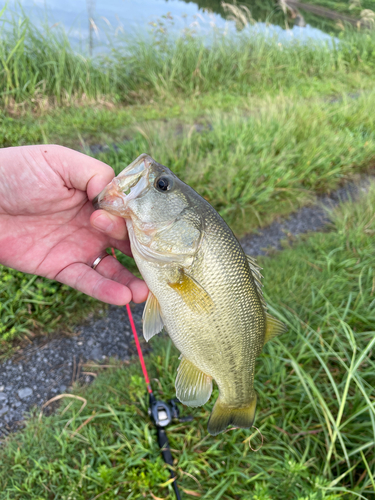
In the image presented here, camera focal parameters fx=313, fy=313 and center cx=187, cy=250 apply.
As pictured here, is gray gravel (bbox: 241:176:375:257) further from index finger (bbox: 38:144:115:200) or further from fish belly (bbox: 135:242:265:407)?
index finger (bbox: 38:144:115:200)

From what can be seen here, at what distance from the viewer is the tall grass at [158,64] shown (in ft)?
16.3

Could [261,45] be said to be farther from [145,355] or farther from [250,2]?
[250,2]

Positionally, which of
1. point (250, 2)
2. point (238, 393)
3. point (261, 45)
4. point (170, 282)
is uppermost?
point (250, 2)

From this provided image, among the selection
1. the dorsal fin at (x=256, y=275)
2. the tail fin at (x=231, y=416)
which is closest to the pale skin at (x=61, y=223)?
the dorsal fin at (x=256, y=275)

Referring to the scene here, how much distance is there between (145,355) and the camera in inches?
111

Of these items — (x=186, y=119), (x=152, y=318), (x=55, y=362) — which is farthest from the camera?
(x=186, y=119)

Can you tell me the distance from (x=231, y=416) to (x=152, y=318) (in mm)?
727

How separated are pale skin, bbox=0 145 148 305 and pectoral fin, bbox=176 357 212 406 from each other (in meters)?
0.52

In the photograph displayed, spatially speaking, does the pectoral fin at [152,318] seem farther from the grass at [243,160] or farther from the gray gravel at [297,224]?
the gray gravel at [297,224]

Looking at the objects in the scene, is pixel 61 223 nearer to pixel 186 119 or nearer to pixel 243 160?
pixel 243 160

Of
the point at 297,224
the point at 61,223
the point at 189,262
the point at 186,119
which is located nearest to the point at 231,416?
the point at 189,262

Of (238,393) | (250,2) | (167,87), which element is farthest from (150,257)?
(250,2)

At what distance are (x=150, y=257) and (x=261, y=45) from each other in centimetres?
840

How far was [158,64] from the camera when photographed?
645cm
